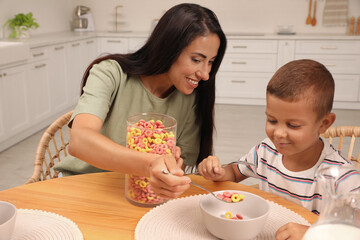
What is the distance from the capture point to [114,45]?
5.10 m

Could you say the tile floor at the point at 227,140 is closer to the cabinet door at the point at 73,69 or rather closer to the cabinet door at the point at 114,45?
the cabinet door at the point at 73,69

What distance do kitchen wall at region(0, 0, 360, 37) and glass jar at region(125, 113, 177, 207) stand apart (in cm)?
413

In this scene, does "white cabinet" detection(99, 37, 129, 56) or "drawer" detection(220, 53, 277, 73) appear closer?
"drawer" detection(220, 53, 277, 73)

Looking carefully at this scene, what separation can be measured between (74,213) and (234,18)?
4.79 m

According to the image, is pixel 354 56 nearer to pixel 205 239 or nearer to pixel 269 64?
pixel 269 64

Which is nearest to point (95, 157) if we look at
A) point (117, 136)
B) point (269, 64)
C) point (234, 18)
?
point (117, 136)

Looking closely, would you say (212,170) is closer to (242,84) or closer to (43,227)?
(43,227)

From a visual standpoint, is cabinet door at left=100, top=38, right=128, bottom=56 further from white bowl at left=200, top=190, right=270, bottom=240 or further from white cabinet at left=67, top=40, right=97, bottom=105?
white bowl at left=200, top=190, right=270, bottom=240

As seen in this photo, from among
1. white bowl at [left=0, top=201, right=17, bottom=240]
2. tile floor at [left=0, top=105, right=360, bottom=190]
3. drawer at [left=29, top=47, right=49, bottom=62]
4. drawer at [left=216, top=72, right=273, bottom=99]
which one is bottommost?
tile floor at [left=0, top=105, right=360, bottom=190]

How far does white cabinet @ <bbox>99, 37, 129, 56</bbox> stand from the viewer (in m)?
5.05

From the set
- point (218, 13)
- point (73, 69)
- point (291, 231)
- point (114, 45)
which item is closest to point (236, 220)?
point (291, 231)

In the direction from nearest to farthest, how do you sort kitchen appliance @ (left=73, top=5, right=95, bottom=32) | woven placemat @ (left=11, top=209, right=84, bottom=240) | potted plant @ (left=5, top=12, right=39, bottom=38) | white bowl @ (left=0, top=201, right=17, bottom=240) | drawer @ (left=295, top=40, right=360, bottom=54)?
1. white bowl @ (left=0, top=201, right=17, bottom=240)
2. woven placemat @ (left=11, top=209, right=84, bottom=240)
3. potted plant @ (left=5, top=12, right=39, bottom=38)
4. drawer @ (left=295, top=40, right=360, bottom=54)
5. kitchen appliance @ (left=73, top=5, right=95, bottom=32)

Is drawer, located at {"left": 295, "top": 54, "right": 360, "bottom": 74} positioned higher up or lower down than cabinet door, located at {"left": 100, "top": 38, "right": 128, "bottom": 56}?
lower down

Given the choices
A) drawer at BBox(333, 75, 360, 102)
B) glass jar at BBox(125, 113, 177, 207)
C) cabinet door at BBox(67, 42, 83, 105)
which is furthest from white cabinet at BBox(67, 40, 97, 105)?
glass jar at BBox(125, 113, 177, 207)
